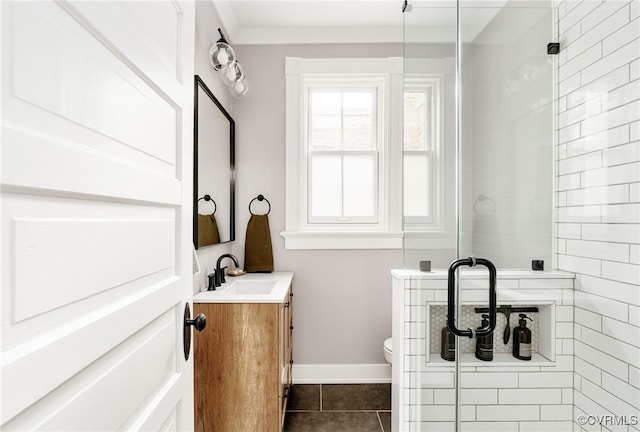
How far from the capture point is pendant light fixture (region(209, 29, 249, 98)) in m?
2.22

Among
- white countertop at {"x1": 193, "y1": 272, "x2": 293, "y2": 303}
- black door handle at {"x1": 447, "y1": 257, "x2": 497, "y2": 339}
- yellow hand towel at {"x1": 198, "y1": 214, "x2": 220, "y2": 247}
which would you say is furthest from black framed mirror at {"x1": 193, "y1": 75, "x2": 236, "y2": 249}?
black door handle at {"x1": 447, "y1": 257, "x2": 497, "y2": 339}

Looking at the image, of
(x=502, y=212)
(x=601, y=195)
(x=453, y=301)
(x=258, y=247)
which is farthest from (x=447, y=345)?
(x=258, y=247)

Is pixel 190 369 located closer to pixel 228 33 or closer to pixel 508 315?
pixel 508 315

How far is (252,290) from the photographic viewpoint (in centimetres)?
251

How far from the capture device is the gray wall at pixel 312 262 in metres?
2.88

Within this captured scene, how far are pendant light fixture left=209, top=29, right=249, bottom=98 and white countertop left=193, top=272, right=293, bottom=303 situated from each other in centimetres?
132

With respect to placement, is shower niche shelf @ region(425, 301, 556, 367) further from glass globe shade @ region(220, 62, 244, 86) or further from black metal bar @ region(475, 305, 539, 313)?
glass globe shade @ region(220, 62, 244, 86)

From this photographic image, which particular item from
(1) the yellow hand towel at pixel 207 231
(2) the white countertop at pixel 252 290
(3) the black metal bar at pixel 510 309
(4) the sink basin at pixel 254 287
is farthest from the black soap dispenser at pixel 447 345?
(1) the yellow hand towel at pixel 207 231

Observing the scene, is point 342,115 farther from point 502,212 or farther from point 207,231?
point 502,212

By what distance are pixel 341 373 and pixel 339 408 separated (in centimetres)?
41

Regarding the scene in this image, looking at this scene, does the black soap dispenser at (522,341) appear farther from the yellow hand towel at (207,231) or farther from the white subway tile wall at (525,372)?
the yellow hand towel at (207,231)

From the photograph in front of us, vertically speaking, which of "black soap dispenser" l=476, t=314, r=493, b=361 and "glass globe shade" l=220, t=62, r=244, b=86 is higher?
"glass globe shade" l=220, t=62, r=244, b=86

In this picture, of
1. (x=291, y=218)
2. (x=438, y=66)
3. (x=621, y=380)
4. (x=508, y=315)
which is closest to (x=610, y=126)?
(x=438, y=66)

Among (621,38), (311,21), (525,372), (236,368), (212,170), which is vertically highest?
(311,21)
